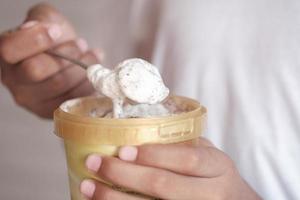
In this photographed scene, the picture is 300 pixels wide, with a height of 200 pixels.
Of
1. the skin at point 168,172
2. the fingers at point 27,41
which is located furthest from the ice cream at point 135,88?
the fingers at point 27,41

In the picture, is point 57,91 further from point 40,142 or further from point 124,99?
point 40,142

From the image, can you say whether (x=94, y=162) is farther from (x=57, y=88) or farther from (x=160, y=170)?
(x=57, y=88)

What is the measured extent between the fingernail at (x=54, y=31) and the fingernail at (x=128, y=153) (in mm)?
264

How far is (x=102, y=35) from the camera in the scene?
0.86 meters

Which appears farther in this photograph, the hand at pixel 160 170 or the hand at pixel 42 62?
the hand at pixel 42 62

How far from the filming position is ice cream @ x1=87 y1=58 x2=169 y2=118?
0.47m

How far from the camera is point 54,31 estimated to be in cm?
64

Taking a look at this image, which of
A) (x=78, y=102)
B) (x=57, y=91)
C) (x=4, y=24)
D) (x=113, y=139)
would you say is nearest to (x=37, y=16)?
(x=57, y=91)

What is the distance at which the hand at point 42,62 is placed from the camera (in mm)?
629

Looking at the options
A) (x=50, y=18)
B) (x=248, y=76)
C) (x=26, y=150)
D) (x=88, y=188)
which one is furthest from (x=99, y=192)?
(x=26, y=150)

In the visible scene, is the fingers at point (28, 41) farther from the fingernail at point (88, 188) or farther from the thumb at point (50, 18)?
the fingernail at point (88, 188)

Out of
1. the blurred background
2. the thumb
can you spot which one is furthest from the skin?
the blurred background

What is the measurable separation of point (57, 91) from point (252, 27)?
28 centimetres

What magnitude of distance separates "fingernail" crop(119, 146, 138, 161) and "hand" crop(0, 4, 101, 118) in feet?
0.84
